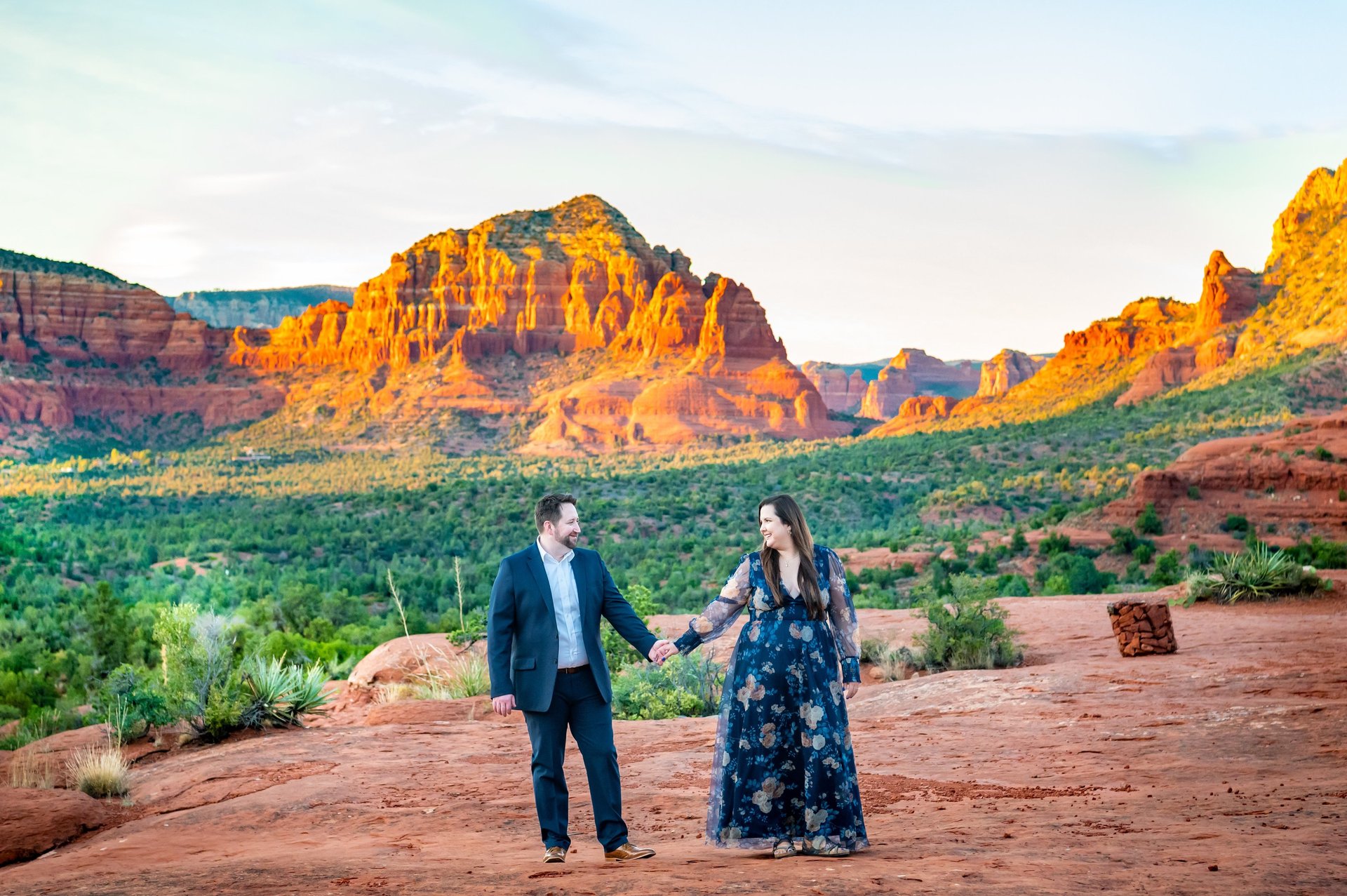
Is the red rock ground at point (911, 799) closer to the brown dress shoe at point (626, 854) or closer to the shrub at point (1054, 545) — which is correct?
the brown dress shoe at point (626, 854)

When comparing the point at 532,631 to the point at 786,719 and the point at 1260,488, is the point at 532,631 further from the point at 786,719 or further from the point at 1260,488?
the point at 1260,488

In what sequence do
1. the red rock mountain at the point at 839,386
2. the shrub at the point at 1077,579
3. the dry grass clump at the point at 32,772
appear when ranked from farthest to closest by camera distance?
the red rock mountain at the point at 839,386 → the shrub at the point at 1077,579 → the dry grass clump at the point at 32,772

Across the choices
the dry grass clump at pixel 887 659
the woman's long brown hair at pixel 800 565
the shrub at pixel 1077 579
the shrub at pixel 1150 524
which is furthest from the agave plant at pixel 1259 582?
the woman's long brown hair at pixel 800 565

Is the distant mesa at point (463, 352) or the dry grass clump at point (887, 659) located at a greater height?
the distant mesa at point (463, 352)

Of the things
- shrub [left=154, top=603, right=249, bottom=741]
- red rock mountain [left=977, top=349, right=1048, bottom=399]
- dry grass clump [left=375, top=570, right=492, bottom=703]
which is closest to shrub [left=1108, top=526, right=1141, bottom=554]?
dry grass clump [left=375, top=570, right=492, bottom=703]

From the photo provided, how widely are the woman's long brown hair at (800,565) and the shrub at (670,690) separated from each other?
22.9 ft

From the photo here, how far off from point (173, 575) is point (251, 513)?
18420mm

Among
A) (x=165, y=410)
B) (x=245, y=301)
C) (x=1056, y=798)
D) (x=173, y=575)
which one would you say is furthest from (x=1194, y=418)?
(x=245, y=301)

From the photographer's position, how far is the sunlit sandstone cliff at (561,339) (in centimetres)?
9712

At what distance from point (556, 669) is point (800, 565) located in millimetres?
1313

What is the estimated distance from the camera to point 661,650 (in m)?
5.81

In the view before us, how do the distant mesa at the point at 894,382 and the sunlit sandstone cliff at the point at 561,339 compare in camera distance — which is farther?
the distant mesa at the point at 894,382

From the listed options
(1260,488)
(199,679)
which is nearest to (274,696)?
(199,679)

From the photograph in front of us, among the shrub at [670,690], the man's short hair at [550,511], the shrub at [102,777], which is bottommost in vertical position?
the shrub at [670,690]
